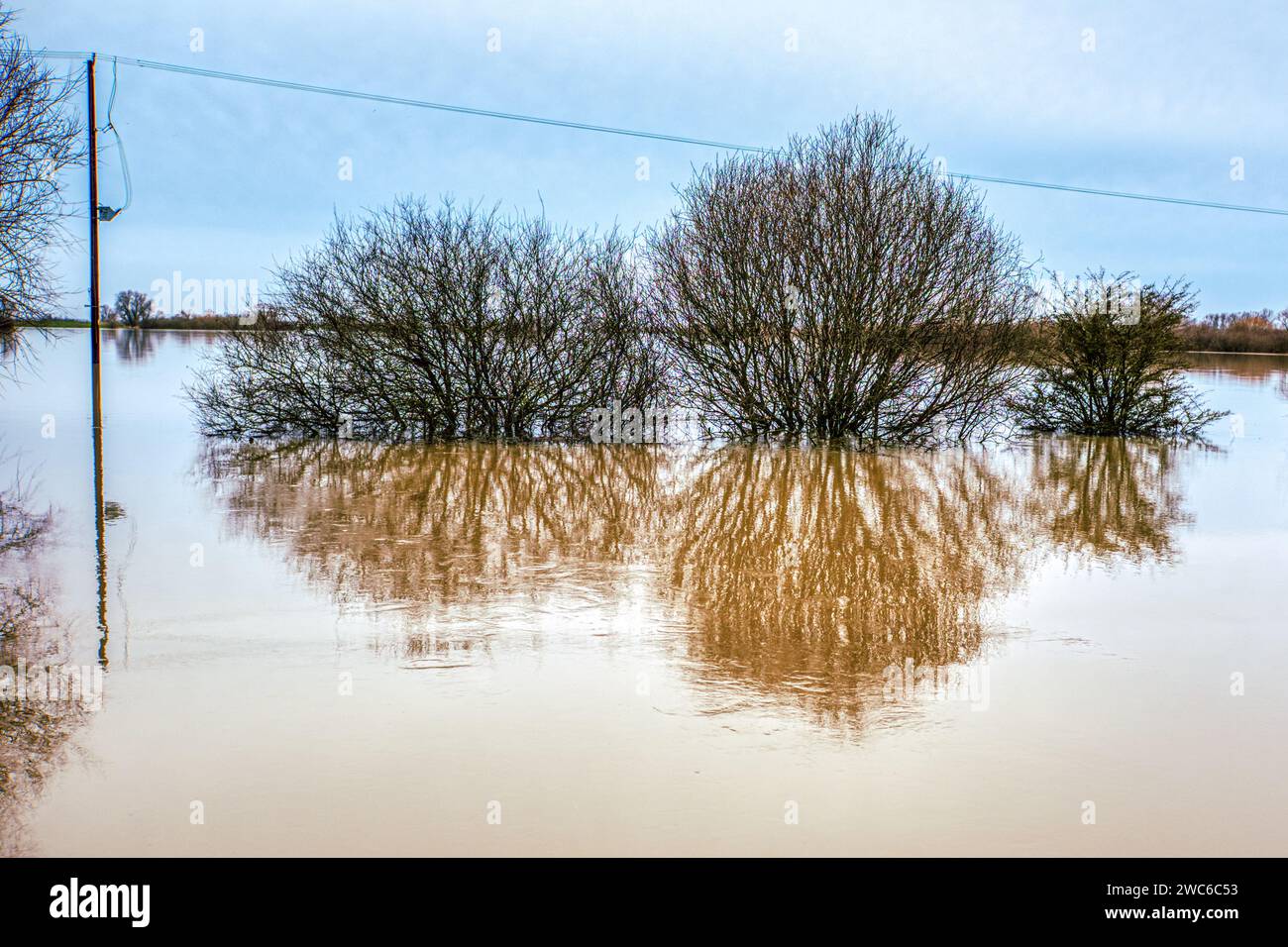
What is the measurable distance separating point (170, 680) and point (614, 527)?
259 inches

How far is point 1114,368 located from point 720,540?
726 inches

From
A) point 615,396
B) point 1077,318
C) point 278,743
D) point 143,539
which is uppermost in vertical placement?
point 1077,318

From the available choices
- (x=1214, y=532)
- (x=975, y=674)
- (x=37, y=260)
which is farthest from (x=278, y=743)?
(x=37, y=260)

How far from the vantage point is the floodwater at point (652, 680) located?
509 centimetres

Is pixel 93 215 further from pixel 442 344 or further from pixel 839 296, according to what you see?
pixel 839 296

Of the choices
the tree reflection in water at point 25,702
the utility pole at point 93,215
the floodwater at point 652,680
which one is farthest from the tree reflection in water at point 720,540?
the utility pole at point 93,215

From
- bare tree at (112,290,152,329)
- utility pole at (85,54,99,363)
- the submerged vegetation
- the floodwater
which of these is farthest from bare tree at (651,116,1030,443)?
bare tree at (112,290,152,329)

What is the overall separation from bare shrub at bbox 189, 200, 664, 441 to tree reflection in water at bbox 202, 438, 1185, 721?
2176 millimetres

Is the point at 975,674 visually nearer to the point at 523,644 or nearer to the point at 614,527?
the point at 523,644

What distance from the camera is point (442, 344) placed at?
76.6ft

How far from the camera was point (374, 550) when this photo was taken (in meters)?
11.2

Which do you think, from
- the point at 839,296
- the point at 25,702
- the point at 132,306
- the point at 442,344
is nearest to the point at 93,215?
the point at 442,344

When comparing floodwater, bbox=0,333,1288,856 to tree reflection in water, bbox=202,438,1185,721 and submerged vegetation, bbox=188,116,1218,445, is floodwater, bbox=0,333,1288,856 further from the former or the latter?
submerged vegetation, bbox=188,116,1218,445

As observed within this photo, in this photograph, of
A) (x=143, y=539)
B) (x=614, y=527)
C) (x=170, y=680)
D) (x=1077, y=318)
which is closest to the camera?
(x=170, y=680)
